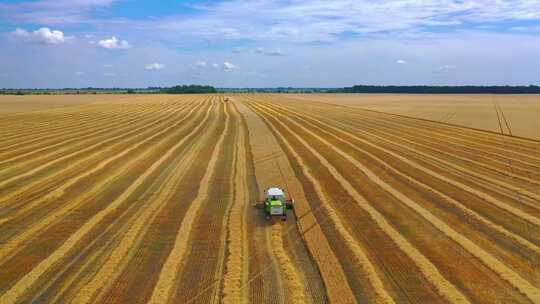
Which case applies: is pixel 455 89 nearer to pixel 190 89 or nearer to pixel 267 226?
pixel 190 89

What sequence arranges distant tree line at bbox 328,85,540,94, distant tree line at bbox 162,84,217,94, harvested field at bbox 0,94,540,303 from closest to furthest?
harvested field at bbox 0,94,540,303, distant tree line at bbox 328,85,540,94, distant tree line at bbox 162,84,217,94

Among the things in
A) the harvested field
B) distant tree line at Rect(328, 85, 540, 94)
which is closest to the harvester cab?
the harvested field

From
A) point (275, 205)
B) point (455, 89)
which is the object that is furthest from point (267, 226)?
point (455, 89)

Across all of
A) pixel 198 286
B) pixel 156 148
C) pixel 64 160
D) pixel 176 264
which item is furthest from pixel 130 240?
pixel 156 148

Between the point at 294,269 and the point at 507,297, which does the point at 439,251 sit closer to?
the point at 507,297

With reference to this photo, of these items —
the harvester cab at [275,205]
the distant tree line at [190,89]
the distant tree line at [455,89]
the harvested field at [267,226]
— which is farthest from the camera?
the distant tree line at [190,89]

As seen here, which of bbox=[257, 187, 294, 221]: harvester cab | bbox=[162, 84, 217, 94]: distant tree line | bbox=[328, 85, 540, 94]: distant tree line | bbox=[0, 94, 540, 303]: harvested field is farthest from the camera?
bbox=[162, 84, 217, 94]: distant tree line

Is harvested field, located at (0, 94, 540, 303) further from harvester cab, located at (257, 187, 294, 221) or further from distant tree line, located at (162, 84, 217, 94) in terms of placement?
distant tree line, located at (162, 84, 217, 94)

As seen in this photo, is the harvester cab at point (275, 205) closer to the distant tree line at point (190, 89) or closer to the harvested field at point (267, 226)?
the harvested field at point (267, 226)

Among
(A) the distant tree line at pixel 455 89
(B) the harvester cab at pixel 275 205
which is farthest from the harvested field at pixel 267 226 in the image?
(A) the distant tree line at pixel 455 89
